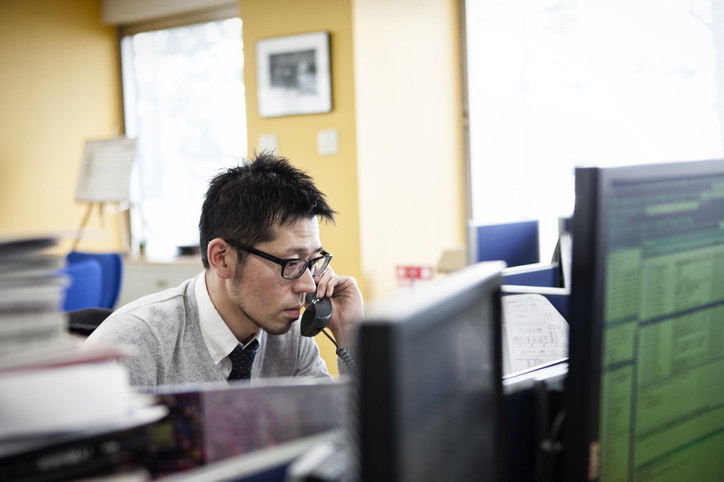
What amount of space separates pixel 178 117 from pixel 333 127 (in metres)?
1.83

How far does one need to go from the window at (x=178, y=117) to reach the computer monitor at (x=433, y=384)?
4297mm

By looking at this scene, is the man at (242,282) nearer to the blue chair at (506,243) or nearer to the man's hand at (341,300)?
the man's hand at (341,300)

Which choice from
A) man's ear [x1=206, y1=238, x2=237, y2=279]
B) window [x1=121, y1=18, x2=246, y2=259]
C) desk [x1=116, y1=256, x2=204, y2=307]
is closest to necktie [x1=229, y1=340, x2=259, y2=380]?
man's ear [x1=206, y1=238, x2=237, y2=279]

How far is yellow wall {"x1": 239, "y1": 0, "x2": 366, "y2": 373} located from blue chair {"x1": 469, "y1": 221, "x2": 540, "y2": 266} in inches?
78.1

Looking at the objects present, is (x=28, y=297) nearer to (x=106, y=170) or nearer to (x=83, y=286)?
(x=83, y=286)

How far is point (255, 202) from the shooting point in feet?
5.86

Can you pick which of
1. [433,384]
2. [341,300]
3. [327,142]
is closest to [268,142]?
[327,142]

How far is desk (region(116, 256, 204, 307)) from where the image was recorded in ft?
14.7

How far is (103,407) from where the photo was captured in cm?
61

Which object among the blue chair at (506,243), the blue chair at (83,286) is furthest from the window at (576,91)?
the blue chair at (83,286)

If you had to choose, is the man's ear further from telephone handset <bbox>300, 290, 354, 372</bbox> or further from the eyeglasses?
telephone handset <bbox>300, 290, 354, 372</bbox>

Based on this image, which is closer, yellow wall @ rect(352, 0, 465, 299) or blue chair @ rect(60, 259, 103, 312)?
blue chair @ rect(60, 259, 103, 312)

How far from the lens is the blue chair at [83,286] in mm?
3229

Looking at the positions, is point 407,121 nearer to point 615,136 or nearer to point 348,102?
point 348,102
